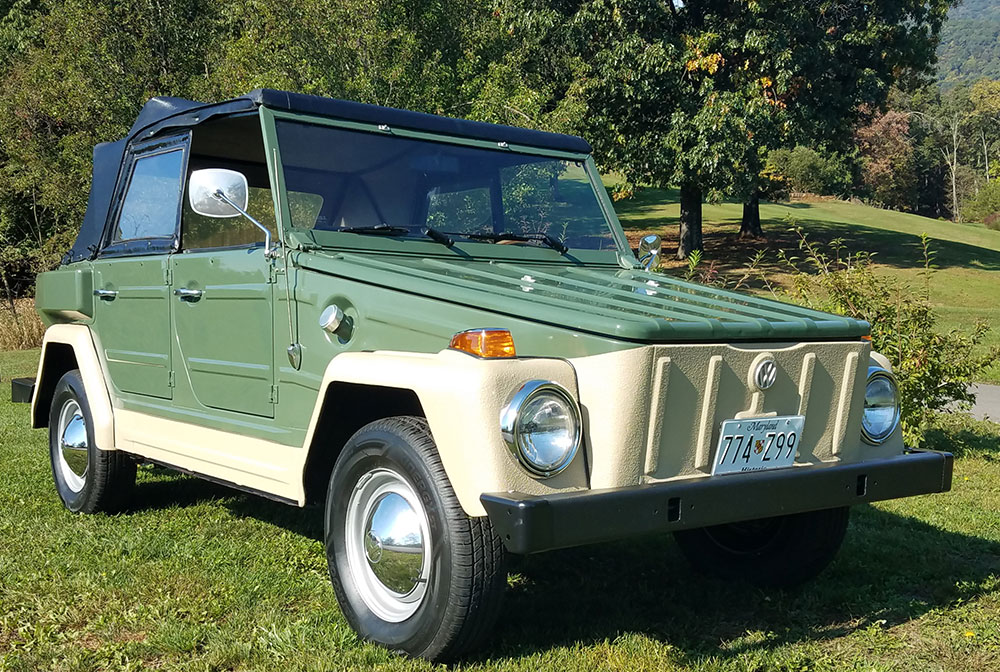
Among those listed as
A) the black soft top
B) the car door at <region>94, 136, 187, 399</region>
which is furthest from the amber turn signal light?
the car door at <region>94, 136, 187, 399</region>

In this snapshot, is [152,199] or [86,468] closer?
[152,199]

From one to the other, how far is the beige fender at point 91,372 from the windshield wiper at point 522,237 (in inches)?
89.5

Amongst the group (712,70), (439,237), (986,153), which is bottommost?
(439,237)

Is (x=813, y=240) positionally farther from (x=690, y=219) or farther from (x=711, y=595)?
(x=711, y=595)

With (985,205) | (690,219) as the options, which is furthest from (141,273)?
(985,205)

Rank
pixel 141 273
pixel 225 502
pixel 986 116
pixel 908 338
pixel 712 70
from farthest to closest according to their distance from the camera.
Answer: pixel 986 116 < pixel 712 70 < pixel 908 338 < pixel 225 502 < pixel 141 273

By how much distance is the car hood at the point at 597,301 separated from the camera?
3289 mm

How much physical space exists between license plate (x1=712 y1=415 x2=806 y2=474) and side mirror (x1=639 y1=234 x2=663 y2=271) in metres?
1.69

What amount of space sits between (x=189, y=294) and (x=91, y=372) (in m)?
1.20

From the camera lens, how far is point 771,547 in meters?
4.58

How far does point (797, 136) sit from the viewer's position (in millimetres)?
22672

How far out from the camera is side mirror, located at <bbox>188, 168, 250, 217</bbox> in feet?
13.8

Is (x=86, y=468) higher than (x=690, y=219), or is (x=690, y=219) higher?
(x=690, y=219)

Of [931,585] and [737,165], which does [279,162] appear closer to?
[931,585]
